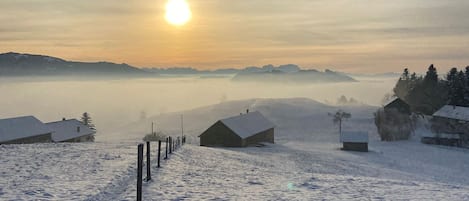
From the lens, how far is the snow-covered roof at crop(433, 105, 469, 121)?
2798 inches

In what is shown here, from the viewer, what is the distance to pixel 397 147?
64.8 m

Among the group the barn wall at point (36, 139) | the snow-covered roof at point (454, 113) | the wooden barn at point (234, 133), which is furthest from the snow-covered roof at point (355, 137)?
the barn wall at point (36, 139)

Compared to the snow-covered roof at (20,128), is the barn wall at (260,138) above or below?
below

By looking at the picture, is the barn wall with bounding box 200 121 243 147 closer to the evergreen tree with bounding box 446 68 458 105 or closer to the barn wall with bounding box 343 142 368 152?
the barn wall with bounding box 343 142 368 152

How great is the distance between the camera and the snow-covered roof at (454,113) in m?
71.1

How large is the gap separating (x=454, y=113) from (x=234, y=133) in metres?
40.2

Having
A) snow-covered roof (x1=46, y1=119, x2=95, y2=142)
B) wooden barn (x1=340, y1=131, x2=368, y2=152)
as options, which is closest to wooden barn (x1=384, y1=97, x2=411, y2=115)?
wooden barn (x1=340, y1=131, x2=368, y2=152)

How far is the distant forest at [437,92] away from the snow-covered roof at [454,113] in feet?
23.0

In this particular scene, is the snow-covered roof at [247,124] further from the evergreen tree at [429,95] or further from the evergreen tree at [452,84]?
the evergreen tree at [429,95]

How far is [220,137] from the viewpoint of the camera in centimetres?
6219

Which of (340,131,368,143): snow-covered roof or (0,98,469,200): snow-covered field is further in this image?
(340,131,368,143): snow-covered roof

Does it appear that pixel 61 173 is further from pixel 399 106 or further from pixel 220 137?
pixel 399 106

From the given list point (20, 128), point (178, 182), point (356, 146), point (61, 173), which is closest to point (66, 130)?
point (20, 128)

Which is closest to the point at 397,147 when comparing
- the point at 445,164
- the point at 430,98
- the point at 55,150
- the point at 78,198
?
the point at 445,164
